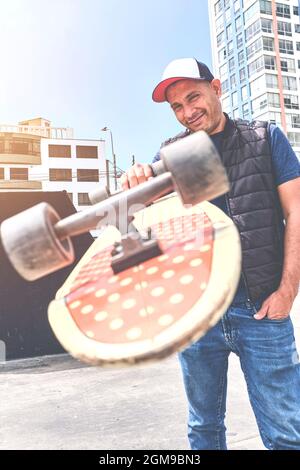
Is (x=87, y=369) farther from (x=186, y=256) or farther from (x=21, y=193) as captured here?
(x=186, y=256)

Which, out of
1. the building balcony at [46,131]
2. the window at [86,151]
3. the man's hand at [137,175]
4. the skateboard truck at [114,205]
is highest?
the building balcony at [46,131]

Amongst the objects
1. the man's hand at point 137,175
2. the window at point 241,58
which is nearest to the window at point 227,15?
the window at point 241,58

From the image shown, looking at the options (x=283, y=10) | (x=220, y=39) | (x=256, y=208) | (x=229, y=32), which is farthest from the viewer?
(x=220, y=39)

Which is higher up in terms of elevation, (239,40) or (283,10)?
(283,10)

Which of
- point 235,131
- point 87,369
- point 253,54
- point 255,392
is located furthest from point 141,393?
point 253,54

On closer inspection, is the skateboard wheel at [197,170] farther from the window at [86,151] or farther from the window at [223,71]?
the window at [223,71]

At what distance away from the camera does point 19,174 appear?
37719 millimetres

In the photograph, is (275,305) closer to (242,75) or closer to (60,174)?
(60,174)

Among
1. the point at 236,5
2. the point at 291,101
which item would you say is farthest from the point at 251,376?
the point at 236,5

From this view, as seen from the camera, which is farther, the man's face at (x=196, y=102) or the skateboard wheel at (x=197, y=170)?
the man's face at (x=196, y=102)

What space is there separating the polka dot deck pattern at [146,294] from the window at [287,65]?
140 feet

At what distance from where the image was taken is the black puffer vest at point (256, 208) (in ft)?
4.76

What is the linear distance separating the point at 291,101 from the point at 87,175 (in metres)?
18.7

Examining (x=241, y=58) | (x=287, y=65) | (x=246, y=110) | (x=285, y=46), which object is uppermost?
(x=285, y=46)
